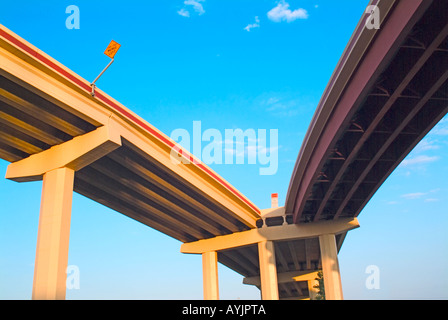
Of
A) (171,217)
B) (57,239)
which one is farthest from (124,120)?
(171,217)

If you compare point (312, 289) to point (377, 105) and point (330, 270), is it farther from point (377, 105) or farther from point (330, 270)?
point (377, 105)

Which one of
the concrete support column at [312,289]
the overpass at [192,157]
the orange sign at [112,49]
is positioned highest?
the orange sign at [112,49]

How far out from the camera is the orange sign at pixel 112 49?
1924cm

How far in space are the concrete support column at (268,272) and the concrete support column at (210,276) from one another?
4196mm

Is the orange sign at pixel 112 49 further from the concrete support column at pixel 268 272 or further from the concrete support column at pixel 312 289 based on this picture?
the concrete support column at pixel 312 289

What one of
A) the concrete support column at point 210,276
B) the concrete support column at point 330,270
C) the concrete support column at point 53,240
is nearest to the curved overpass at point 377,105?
the concrete support column at point 330,270

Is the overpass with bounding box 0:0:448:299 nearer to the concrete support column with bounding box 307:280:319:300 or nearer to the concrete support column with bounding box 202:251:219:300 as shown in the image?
the concrete support column with bounding box 202:251:219:300

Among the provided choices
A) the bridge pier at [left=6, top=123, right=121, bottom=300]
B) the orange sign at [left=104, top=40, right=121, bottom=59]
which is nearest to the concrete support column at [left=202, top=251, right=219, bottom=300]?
the bridge pier at [left=6, top=123, right=121, bottom=300]

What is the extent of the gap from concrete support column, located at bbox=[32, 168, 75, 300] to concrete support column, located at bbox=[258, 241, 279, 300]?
2063cm

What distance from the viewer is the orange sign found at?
19.2 meters

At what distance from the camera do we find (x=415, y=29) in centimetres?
1617
